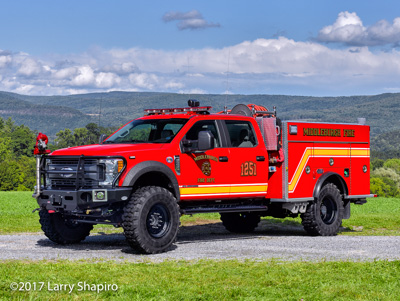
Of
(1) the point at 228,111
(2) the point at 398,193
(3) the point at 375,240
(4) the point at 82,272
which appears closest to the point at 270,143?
→ (1) the point at 228,111

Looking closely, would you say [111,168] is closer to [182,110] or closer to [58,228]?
[58,228]

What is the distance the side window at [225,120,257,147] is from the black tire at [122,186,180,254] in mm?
2162

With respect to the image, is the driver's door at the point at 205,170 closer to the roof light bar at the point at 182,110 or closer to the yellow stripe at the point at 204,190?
the yellow stripe at the point at 204,190

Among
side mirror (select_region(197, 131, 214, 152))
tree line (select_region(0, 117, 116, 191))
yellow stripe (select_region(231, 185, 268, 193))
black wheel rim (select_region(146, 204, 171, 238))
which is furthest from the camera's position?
tree line (select_region(0, 117, 116, 191))

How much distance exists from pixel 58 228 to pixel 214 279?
5.08m

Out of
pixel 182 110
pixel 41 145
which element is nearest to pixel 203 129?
pixel 182 110

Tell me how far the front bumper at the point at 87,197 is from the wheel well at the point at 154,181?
605mm

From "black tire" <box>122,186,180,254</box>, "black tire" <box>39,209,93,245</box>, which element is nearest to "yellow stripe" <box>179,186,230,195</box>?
"black tire" <box>122,186,180,254</box>

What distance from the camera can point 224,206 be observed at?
41.9 ft

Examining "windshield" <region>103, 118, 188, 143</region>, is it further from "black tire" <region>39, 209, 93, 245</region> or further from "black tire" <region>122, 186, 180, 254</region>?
"black tire" <region>39, 209, 93, 245</region>

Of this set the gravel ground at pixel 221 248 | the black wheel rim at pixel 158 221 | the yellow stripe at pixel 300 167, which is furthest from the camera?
the yellow stripe at pixel 300 167

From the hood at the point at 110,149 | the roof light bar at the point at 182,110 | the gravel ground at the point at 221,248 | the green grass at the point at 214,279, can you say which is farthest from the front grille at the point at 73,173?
the roof light bar at the point at 182,110

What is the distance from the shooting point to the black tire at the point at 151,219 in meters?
10.7

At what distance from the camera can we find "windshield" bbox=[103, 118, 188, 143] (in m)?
12.2
